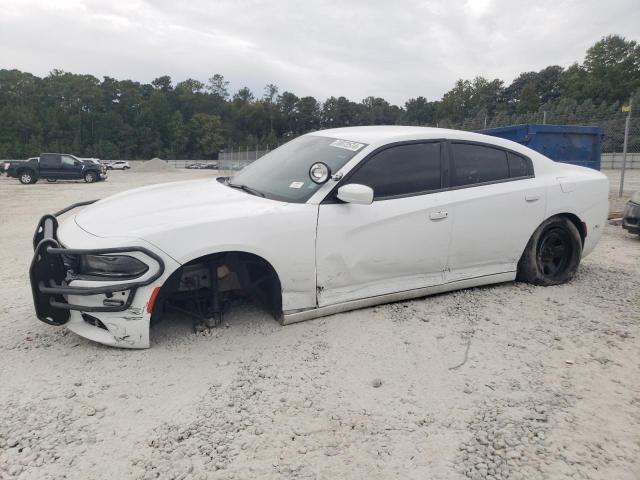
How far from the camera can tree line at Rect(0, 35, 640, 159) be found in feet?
216

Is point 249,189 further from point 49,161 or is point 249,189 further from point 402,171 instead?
point 49,161

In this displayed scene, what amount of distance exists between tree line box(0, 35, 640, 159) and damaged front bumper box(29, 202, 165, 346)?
216 ft

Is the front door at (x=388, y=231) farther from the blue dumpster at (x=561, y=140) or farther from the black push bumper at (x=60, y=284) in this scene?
the blue dumpster at (x=561, y=140)

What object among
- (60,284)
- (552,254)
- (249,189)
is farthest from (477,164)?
(60,284)

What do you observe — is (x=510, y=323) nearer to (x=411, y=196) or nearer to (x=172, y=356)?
(x=411, y=196)

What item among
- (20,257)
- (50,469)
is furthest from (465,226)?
(20,257)

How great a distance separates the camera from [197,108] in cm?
11088

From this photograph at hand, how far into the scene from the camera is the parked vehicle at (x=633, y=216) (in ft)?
22.0

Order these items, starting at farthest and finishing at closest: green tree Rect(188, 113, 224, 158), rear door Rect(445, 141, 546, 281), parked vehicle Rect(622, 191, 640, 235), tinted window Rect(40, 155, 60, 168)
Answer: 1. green tree Rect(188, 113, 224, 158)
2. tinted window Rect(40, 155, 60, 168)
3. parked vehicle Rect(622, 191, 640, 235)
4. rear door Rect(445, 141, 546, 281)

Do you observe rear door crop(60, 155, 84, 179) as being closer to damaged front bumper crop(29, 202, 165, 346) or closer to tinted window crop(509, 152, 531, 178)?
damaged front bumper crop(29, 202, 165, 346)

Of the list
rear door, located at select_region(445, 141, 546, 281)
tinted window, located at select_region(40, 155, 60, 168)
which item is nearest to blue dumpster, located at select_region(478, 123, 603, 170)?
rear door, located at select_region(445, 141, 546, 281)

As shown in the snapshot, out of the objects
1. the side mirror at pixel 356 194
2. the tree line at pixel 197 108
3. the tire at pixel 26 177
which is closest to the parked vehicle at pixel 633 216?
the side mirror at pixel 356 194

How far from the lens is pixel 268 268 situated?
127 inches

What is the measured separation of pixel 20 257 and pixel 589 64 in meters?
77.6
